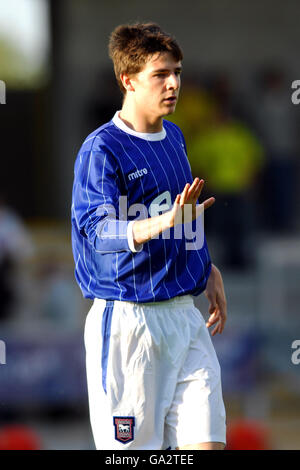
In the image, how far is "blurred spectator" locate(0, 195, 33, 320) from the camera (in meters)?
12.3

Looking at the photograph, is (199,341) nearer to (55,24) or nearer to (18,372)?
(18,372)

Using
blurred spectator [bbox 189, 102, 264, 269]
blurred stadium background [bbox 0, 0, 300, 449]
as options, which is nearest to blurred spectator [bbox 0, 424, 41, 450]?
blurred stadium background [bbox 0, 0, 300, 449]

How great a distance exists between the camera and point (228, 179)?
40.9ft

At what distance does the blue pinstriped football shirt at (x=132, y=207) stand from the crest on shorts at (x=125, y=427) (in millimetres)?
499

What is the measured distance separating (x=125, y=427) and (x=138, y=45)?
5.16 ft

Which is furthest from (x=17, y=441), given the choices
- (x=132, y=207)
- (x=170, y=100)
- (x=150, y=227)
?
(x=150, y=227)

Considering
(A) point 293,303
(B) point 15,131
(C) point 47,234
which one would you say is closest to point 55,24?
(B) point 15,131

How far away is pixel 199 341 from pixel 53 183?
38.9 feet

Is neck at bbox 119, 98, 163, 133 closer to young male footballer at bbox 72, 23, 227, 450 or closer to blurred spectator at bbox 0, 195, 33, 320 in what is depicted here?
young male footballer at bbox 72, 23, 227, 450

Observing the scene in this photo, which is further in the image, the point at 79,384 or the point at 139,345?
the point at 79,384

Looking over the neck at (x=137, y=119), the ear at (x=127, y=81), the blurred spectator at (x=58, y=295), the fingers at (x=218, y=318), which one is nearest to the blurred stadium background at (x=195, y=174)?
the blurred spectator at (x=58, y=295)

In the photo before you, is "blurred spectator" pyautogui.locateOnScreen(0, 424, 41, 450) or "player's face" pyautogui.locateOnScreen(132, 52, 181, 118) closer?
"player's face" pyautogui.locateOnScreen(132, 52, 181, 118)

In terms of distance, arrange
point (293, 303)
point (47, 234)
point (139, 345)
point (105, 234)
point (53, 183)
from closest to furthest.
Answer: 1. point (105, 234)
2. point (139, 345)
3. point (293, 303)
4. point (47, 234)
5. point (53, 183)

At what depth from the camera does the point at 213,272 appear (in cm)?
420
